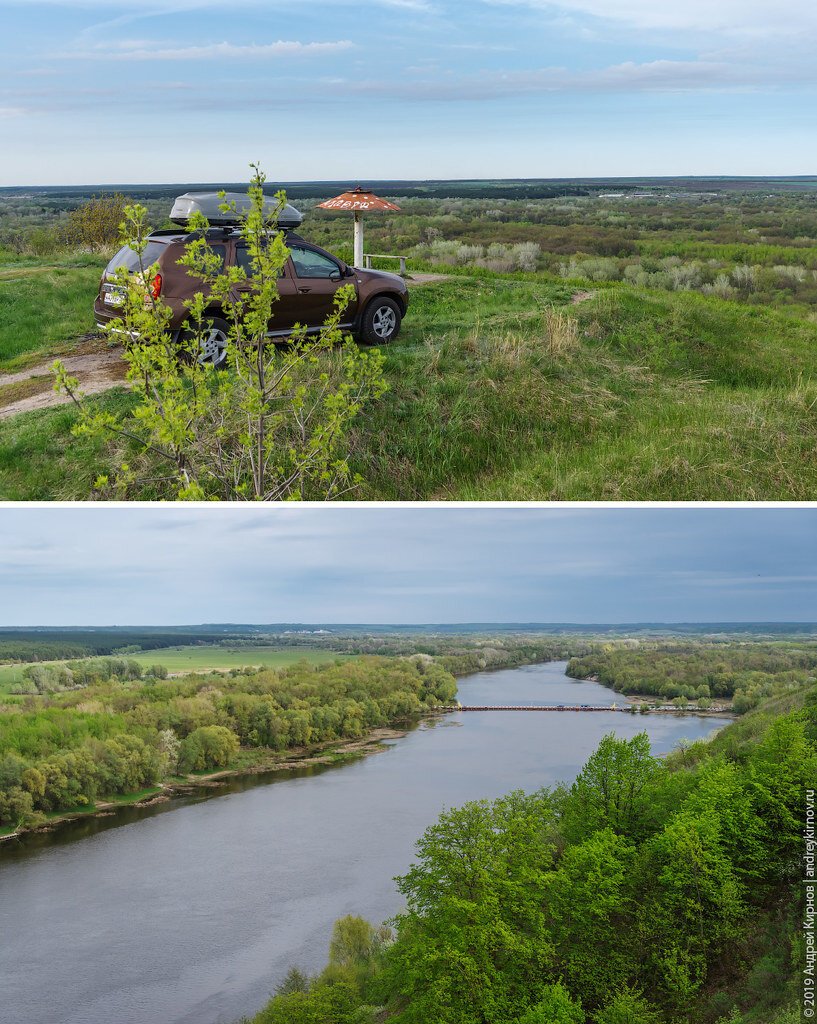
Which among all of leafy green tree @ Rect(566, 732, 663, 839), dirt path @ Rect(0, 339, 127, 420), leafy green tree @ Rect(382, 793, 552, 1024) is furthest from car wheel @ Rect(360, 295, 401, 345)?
leafy green tree @ Rect(566, 732, 663, 839)

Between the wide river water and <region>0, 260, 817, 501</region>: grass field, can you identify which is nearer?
<region>0, 260, 817, 501</region>: grass field

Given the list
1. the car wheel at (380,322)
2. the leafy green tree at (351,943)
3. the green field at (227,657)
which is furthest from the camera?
the green field at (227,657)

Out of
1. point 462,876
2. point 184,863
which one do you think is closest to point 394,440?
point 462,876

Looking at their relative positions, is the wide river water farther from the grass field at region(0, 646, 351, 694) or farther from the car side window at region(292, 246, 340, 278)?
the car side window at region(292, 246, 340, 278)

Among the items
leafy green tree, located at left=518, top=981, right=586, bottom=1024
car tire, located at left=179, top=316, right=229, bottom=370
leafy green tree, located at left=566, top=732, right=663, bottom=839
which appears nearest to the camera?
car tire, located at left=179, top=316, right=229, bottom=370

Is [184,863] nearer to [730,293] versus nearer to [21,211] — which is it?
[730,293]

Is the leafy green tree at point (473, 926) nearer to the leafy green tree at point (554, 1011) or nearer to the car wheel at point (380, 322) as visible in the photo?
the leafy green tree at point (554, 1011)

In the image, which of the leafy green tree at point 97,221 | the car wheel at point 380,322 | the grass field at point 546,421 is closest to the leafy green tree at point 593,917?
the grass field at point 546,421
